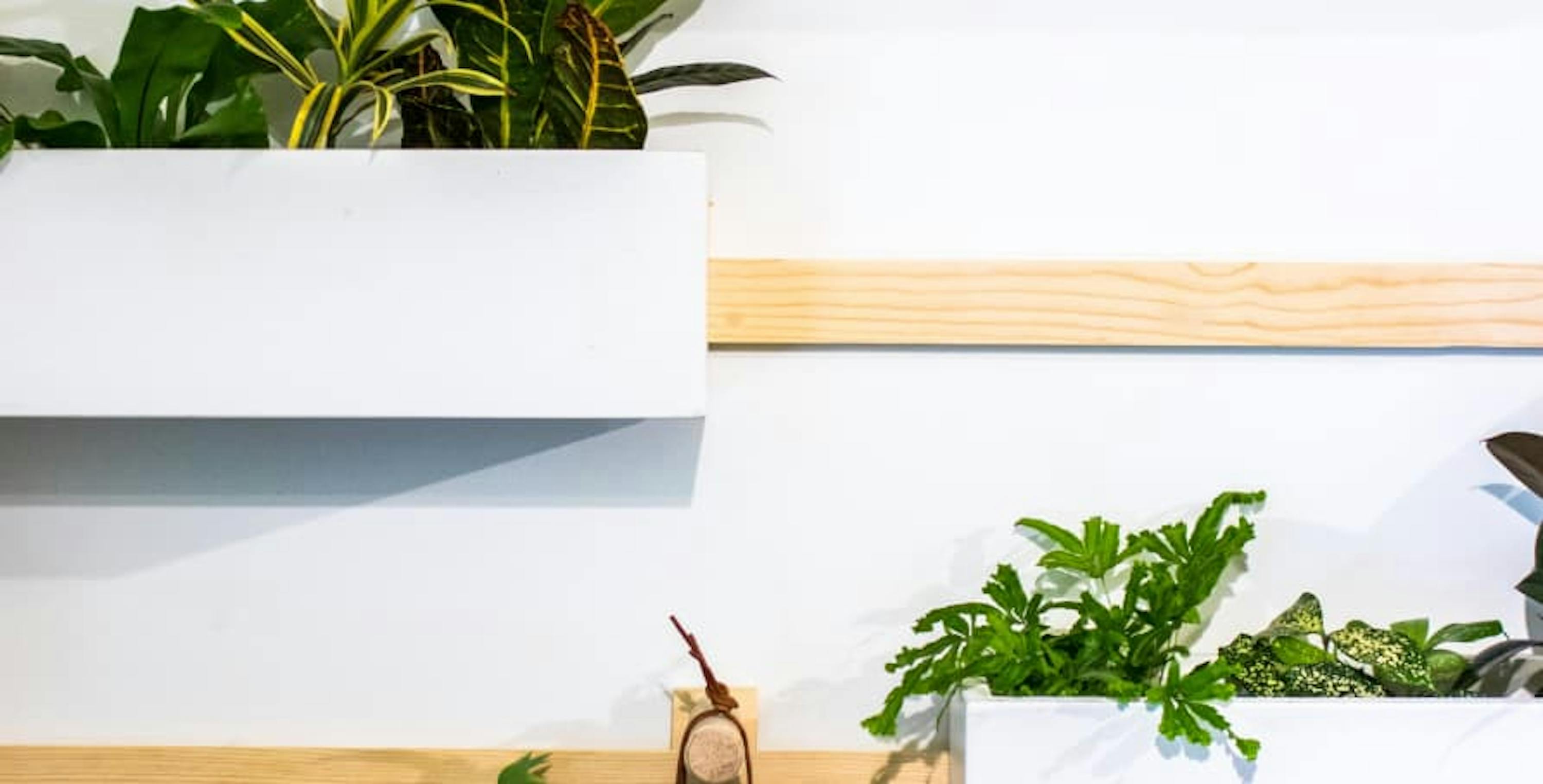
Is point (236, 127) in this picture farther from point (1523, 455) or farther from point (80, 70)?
point (1523, 455)

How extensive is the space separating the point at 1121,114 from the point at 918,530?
1.48ft

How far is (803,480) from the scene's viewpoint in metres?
1.28

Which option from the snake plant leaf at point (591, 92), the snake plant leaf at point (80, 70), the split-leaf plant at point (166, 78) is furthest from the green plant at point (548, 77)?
the snake plant leaf at point (80, 70)

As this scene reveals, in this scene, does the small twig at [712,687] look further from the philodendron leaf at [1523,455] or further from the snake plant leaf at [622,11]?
the philodendron leaf at [1523,455]

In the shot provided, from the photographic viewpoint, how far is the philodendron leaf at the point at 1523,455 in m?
1.15

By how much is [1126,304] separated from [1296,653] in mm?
349

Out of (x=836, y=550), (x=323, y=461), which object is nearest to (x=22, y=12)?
(x=323, y=461)

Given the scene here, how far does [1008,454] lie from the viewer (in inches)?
50.5

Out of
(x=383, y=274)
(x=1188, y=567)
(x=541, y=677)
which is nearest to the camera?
(x=383, y=274)

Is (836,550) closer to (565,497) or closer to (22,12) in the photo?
(565,497)

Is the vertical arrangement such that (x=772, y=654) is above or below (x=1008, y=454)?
below

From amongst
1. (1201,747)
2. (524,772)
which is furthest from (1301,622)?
(524,772)

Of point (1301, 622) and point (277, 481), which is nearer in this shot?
point (1301, 622)

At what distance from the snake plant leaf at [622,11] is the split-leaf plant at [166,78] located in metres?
0.24
